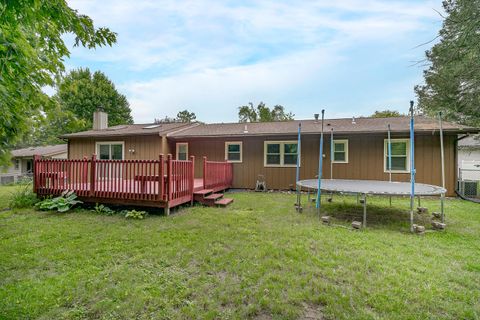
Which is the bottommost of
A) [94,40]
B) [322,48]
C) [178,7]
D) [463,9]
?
[94,40]

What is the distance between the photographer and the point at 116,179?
648cm

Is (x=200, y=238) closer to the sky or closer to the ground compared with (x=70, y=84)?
closer to the ground

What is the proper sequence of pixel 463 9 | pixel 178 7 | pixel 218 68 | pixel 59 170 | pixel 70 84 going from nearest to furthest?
pixel 463 9, pixel 70 84, pixel 178 7, pixel 59 170, pixel 218 68

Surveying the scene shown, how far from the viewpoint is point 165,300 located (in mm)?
2465

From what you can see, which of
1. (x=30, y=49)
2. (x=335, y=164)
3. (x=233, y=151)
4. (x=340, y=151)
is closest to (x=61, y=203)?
(x=30, y=49)

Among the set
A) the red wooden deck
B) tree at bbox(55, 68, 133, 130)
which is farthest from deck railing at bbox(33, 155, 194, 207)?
tree at bbox(55, 68, 133, 130)

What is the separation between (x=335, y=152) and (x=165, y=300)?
9385 millimetres

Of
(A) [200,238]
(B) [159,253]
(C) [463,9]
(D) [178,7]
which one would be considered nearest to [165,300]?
(B) [159,253]

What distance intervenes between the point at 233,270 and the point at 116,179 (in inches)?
189

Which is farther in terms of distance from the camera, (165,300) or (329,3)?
(329,3)

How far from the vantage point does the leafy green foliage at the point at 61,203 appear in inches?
246

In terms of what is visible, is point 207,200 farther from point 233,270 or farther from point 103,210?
point 233,270

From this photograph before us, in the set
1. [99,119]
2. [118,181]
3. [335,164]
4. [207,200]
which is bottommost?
[207,200]

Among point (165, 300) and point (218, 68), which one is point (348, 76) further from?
point (165, 300)
